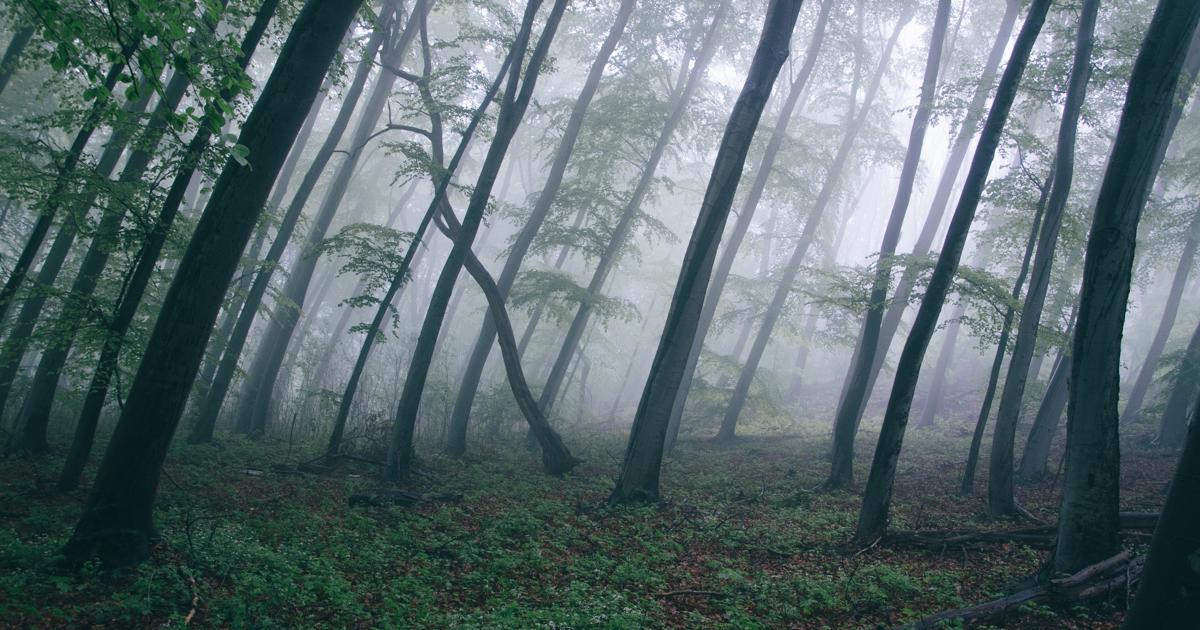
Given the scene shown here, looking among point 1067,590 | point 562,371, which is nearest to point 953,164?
point 562,371

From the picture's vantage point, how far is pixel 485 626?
4.86m

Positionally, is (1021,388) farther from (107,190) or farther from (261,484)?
(107,190)

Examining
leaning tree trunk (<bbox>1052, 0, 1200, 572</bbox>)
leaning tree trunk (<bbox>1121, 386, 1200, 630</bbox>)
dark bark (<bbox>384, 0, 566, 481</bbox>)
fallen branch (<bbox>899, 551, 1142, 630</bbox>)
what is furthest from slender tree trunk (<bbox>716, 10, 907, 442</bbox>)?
leaning tree trunk (<bbox>1121, 386, 1200, 630</bbox>)

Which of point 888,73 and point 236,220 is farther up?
point 888,73

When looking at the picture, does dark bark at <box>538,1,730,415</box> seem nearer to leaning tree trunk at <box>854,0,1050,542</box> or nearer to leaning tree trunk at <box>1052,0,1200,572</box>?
leaning tree trunk at <box>854,0,1050,542</box>

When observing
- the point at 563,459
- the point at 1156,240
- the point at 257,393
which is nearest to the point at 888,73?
the point at 1156,240

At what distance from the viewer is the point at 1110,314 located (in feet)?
18.9

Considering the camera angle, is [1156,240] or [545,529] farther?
[1156,240]

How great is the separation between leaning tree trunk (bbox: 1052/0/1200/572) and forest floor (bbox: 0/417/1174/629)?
707 mm

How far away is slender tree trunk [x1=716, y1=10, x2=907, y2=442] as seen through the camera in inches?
746

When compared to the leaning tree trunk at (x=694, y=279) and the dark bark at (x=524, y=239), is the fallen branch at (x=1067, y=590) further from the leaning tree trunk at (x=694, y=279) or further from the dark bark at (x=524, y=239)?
the dark bark at (x=524, y=239)

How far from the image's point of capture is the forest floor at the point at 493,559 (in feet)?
16.4

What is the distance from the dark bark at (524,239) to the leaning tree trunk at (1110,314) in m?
10.9

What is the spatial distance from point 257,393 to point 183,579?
35.4 ft
